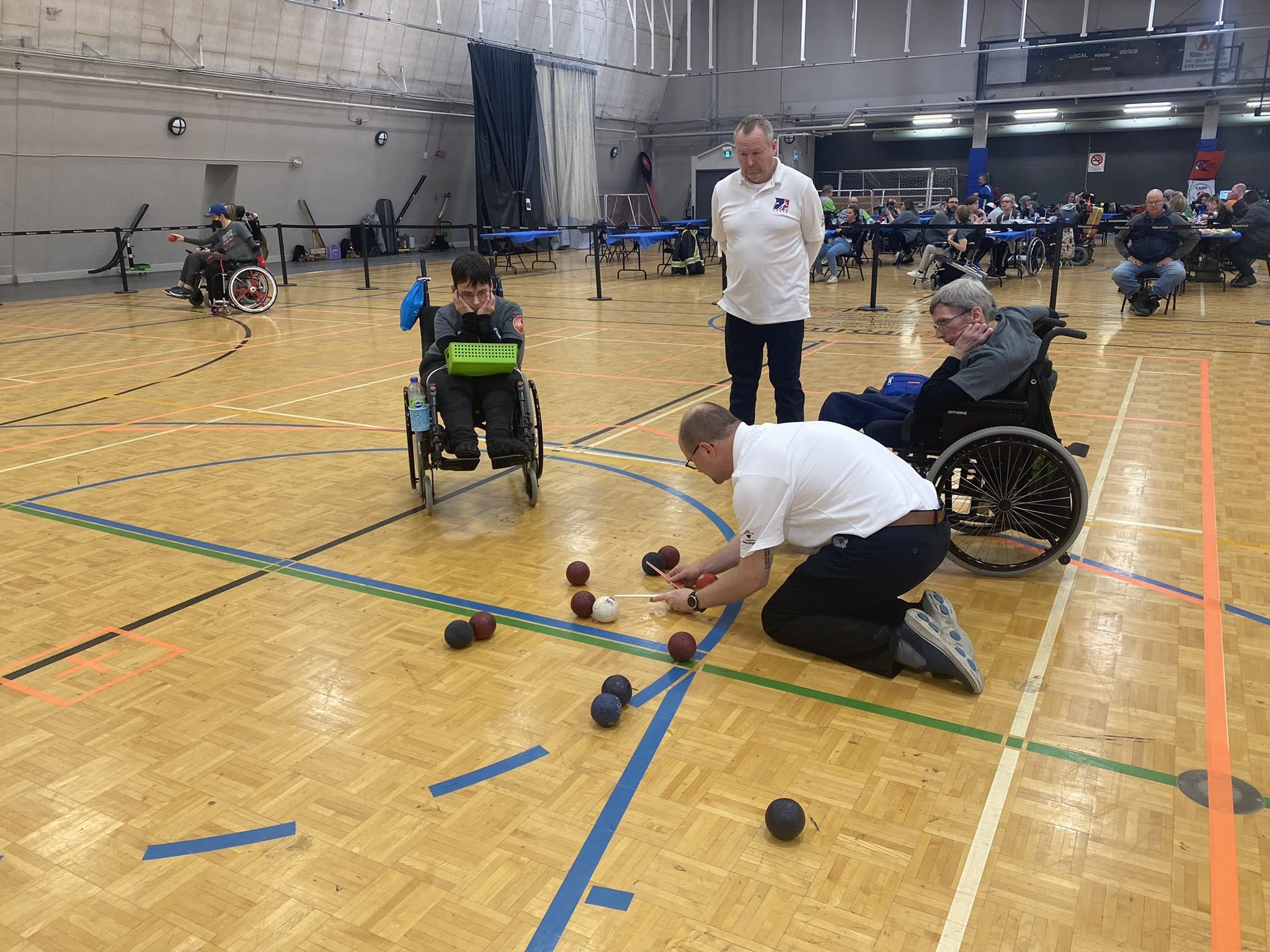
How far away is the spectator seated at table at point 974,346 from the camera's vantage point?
3.72m

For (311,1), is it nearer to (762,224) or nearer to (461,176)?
(461,176)

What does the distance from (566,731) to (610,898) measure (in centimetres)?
73

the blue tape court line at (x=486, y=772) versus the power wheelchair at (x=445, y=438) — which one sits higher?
the power wheelchair at (x=445, y=438)

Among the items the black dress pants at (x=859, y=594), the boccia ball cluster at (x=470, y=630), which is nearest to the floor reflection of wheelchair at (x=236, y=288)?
the boccia ball cluster at (x=470, y=630)

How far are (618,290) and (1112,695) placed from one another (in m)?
13.9

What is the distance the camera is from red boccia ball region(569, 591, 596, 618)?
3559mm

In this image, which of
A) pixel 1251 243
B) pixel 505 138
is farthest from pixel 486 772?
pixel 505 138

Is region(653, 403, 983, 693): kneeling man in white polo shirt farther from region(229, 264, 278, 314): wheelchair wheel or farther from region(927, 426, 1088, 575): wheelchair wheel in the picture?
region(229, 264, 278, 314): wheelchair wheel

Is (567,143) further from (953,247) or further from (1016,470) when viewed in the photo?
(1016,470)

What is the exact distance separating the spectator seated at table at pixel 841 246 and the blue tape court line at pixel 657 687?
1387 centimetres

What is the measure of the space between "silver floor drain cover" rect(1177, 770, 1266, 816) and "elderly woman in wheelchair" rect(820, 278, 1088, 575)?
1316mm

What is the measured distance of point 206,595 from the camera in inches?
153

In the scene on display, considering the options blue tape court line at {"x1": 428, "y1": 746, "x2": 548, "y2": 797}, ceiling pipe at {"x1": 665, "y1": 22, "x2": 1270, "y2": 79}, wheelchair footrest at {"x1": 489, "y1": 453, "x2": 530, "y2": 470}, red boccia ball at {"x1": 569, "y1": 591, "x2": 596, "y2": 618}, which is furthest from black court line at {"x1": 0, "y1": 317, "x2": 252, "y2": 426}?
ceiling pipe at {"x1": 665, "y1": 22, "x2": 1270, "y2": 79}

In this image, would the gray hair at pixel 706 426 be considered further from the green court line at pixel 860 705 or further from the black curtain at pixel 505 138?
the black curtain at pixel 505 138
